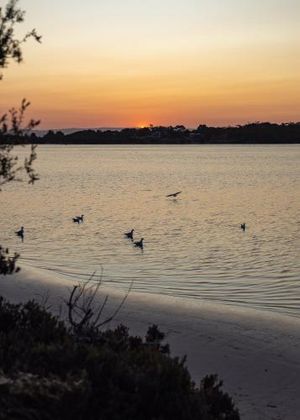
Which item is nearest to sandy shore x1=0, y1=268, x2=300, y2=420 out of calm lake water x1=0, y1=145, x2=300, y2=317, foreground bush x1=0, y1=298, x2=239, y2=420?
calm lake water x1=0, y1=145, x2=300, y2=317

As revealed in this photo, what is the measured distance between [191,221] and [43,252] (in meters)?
11.6

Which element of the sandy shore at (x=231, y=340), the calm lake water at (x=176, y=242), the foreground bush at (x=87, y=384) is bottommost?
the calm lake water at (x=176, y=242)

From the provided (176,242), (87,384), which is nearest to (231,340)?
(87,384)

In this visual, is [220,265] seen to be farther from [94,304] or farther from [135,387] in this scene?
[135,387]

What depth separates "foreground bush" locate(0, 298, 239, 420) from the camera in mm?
3914

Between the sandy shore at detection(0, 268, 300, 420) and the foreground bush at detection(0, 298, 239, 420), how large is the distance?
277 cm

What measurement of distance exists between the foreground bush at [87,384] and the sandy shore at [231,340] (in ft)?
9.07

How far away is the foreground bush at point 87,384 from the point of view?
391 centimetres

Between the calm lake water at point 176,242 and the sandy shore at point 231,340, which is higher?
the sandy shore at point 231,340

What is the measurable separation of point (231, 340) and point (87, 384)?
6.65 metres

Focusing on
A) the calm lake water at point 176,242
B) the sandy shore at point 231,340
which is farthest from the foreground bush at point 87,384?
the calm lake water at point 176,242

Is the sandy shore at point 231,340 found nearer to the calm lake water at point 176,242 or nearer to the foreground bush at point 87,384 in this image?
the calm lake water at point 176,242

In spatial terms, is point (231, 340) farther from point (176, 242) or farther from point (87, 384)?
point (176, 242)

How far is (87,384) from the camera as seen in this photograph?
4090 millimetres
